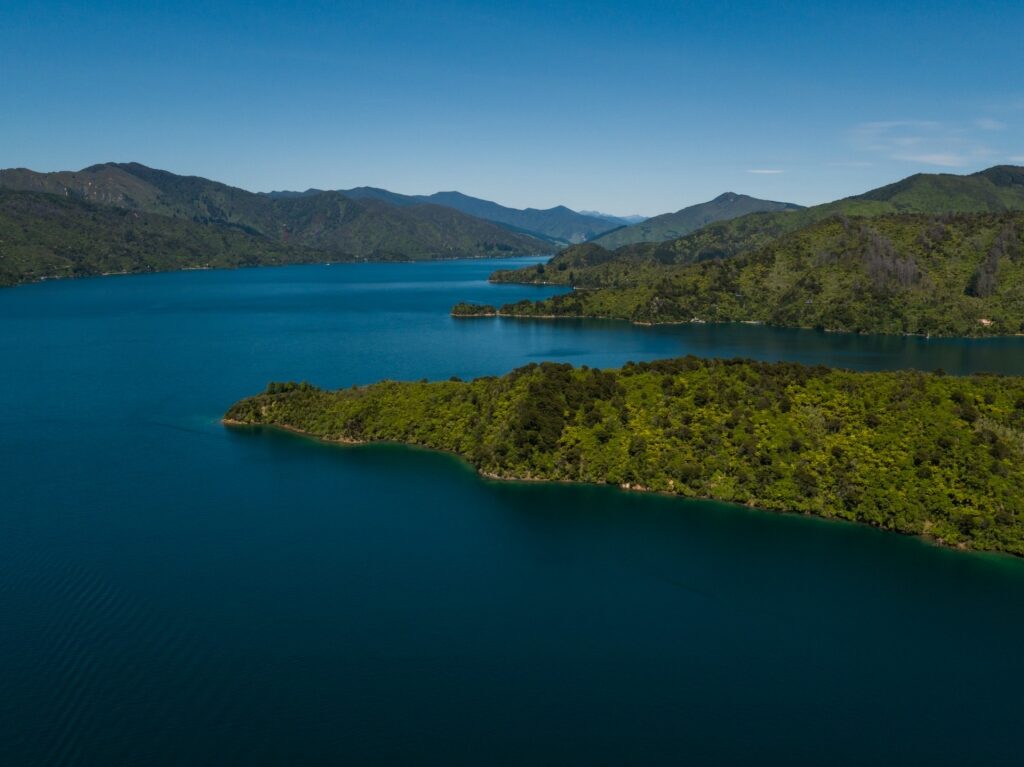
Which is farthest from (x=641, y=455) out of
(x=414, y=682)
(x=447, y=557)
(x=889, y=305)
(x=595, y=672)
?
(x=889, y=305)

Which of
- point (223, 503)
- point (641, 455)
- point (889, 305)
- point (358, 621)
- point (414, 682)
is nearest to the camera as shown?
point (414, 682)

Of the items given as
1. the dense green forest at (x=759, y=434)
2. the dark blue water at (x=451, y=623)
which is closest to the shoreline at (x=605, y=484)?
the dense green forest at (x=759, y=434)

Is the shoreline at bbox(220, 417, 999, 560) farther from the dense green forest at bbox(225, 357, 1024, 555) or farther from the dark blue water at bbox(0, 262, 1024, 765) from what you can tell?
the dark blue water at bbox(0, 262, 1024, 765)

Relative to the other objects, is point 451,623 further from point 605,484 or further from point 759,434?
point 759,434

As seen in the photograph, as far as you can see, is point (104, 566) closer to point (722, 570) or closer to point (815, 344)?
point (722, 570)

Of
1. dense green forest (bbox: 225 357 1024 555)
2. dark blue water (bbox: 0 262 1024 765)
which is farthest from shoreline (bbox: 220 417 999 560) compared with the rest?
dark blue water (bbox: 0 262 1024 765)

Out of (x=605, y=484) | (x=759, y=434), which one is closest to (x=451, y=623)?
(x=605, y=484)
